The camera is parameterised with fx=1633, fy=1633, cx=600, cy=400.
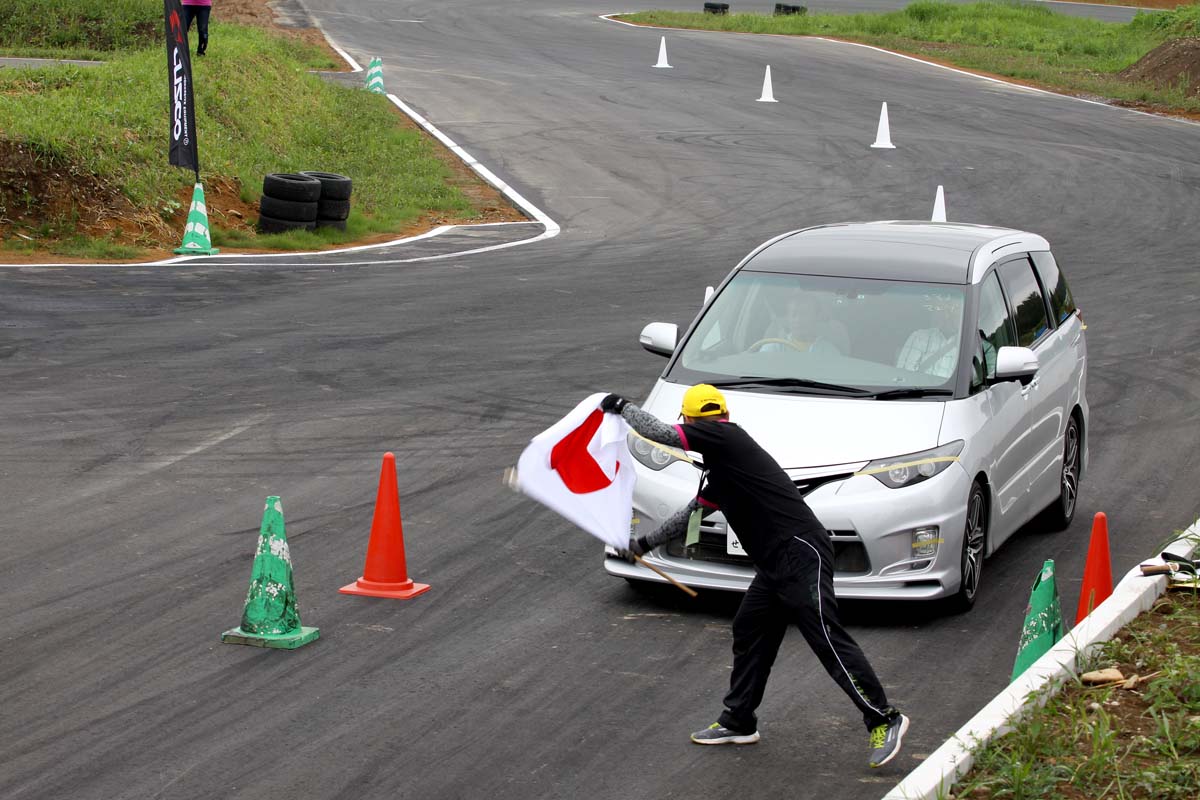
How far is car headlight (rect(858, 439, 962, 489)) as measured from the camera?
8422 millimetres

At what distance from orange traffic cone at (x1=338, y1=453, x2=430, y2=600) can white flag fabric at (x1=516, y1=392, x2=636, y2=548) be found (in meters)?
1.47

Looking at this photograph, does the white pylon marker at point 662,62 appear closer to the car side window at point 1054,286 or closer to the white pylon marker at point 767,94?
the white pylon marker at point 767,94

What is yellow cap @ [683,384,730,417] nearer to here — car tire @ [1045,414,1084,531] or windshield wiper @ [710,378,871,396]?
windshield wiper @ [710,378,871,396]

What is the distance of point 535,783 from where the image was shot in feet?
20.9

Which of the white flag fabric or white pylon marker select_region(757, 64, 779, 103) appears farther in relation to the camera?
white pylon marker select_region(757, 64, 779, 103)

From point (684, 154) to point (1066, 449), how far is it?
20306 millimetres

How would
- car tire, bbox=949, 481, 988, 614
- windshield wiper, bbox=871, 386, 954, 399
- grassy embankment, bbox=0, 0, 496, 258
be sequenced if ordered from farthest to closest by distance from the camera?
grassy embankment, bbox=0, 0, 496, 258 → windshield wiper, bbox=871, 386, 954, 399 → car tire, bbox=949, 481, 988, 614

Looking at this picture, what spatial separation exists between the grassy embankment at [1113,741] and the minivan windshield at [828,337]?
2459 millimetres

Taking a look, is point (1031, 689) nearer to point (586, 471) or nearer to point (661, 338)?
point (586, 471)

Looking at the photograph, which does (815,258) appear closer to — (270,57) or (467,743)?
(467,743)

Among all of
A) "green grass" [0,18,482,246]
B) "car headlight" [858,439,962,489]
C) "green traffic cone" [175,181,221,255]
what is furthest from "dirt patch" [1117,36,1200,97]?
"car headlight" [858,439,962,489]

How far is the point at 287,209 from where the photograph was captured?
2228 centimetres

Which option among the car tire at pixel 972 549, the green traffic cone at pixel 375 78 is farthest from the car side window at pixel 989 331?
the green traffic cone at pixel 375 78

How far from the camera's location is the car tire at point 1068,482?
10.5 meters
